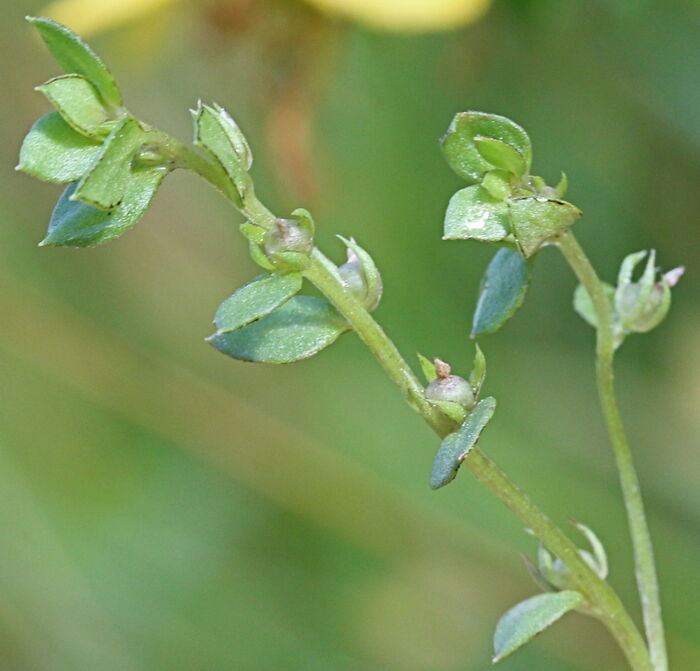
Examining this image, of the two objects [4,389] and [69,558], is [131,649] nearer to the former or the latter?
[69,558]

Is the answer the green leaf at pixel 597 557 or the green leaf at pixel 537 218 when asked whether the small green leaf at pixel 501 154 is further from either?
the green leaf at pixel 597 557

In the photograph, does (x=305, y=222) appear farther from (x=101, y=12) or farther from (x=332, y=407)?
(x=332, y=407)

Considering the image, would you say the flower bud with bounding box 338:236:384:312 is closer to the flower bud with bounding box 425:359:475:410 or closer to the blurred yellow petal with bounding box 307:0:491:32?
the flower bud with bounding box 425:359:475:410

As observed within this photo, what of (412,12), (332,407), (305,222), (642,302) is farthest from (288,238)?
(332,407)

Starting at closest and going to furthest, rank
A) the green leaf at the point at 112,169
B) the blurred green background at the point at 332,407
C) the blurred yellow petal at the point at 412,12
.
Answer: the green leaf at the point at 112,169, the blurred yellow petal at the point at 412,12, the blurred green background at the point at 332,407

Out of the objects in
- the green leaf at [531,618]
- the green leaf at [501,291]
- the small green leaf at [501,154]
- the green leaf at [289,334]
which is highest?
the small green leaf at [501,154]

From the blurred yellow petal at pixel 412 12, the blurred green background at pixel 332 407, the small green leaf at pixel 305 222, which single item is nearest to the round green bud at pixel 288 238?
the small green leaf at pixel 305 222

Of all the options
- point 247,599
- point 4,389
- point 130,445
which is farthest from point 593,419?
point 4,389
